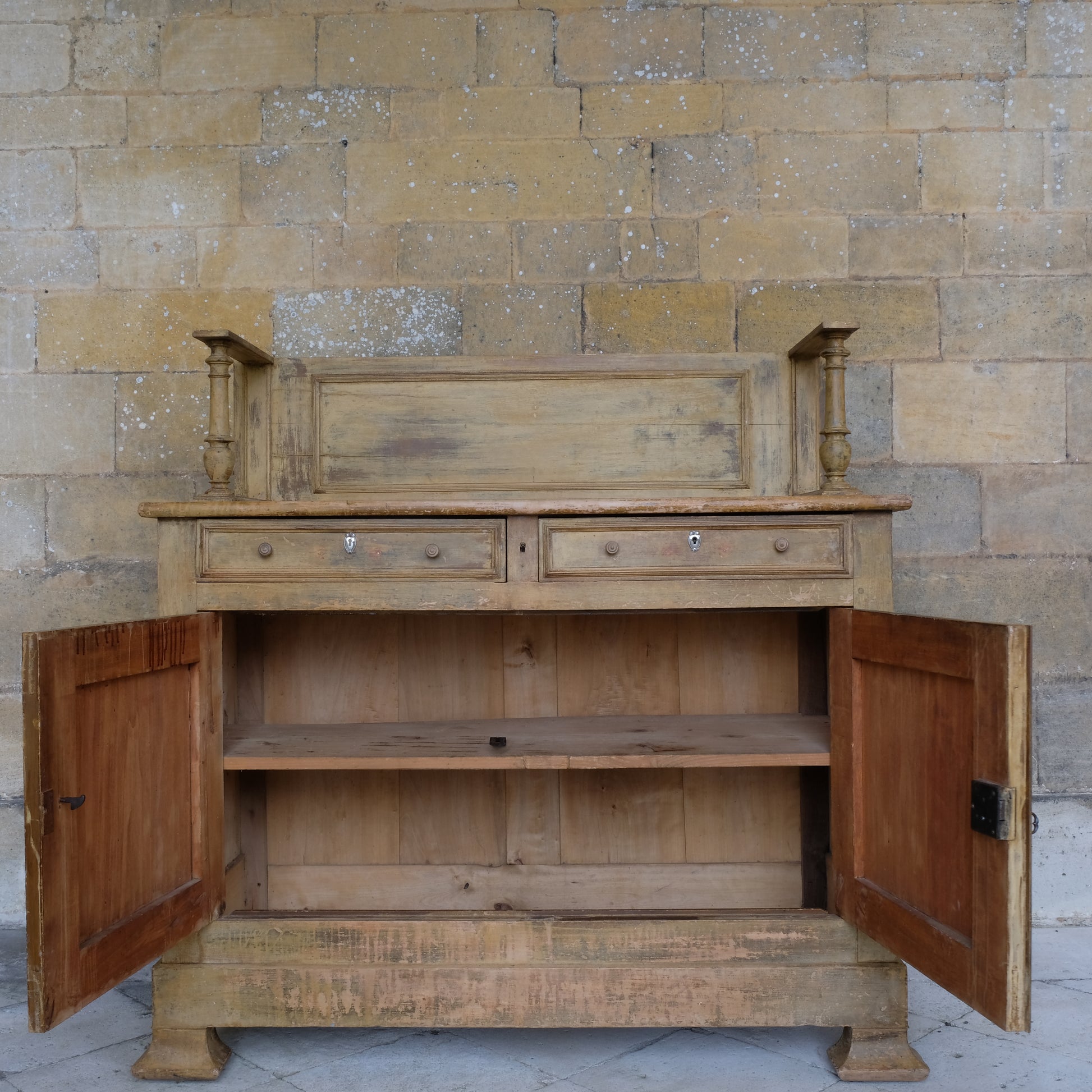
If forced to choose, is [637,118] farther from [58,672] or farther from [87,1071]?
[87,1071]

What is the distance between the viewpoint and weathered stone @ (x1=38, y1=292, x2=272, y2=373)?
283 cm

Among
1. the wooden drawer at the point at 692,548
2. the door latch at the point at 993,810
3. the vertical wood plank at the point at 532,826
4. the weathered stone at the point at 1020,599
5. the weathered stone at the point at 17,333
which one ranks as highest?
the weathered stone at the point at 17,333

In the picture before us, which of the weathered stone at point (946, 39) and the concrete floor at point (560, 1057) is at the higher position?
the weathered stone at point (946, 39)

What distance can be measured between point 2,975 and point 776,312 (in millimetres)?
2722

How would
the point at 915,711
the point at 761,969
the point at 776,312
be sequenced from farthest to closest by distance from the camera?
the point at 776,312 < the point at 761,969 < the point at 915,711

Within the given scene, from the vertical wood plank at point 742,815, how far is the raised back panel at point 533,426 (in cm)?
76

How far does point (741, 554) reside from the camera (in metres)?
2.04

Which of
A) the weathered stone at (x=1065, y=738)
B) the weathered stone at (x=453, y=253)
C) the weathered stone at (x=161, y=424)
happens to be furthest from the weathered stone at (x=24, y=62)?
the weathered stone at (x=1065, y=738)

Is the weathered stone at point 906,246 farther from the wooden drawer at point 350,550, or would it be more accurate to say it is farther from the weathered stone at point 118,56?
the weathered stone at point 118,56

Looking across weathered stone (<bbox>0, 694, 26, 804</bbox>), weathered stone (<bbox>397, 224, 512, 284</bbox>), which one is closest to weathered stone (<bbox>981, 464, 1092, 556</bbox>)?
weathered stone (<bbox>397, 224, 512, 284</bbox>)

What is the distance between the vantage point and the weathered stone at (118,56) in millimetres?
2857

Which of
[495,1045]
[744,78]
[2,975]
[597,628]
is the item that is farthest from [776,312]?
[2,975]

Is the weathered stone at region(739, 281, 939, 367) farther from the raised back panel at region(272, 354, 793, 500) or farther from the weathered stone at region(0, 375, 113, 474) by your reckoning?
the weathered stone at region(0, 375, 113, 474)

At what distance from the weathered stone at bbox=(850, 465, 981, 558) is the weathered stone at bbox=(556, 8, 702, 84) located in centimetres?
115
